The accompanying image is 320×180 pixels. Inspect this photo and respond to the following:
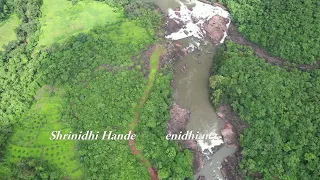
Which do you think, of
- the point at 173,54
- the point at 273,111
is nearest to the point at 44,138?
the point at 173,54

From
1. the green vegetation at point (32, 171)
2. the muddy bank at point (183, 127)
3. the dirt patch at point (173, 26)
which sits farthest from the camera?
the dirt patch at point (173, 26)

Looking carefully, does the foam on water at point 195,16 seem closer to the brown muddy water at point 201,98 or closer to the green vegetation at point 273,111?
the brown muddy water at point 201,98

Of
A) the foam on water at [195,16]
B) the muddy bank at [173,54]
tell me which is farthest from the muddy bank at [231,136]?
the foam on water at [195,16]

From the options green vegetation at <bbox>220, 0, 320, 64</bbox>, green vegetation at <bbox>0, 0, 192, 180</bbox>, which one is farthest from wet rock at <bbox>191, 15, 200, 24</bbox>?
green vegetation at <bbox>220, 0, 320, 64</bbox>

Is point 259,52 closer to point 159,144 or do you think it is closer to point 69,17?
point 159,144

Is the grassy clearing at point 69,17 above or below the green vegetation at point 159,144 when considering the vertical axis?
above

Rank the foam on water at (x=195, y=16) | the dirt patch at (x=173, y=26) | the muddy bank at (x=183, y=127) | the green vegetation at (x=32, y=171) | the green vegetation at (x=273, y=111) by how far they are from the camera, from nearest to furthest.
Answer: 1. the green vegetation at (x=32, y=171)
2. the green vegetation at (x=273, y=111)
3. the muddy bank at (x=183, y=127)
4. the foam on water at (x=195, y=16)
5. the dirt patch at (x=173, y=26)

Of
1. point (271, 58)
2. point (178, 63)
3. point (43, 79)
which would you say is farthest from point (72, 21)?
point (271, 58)
